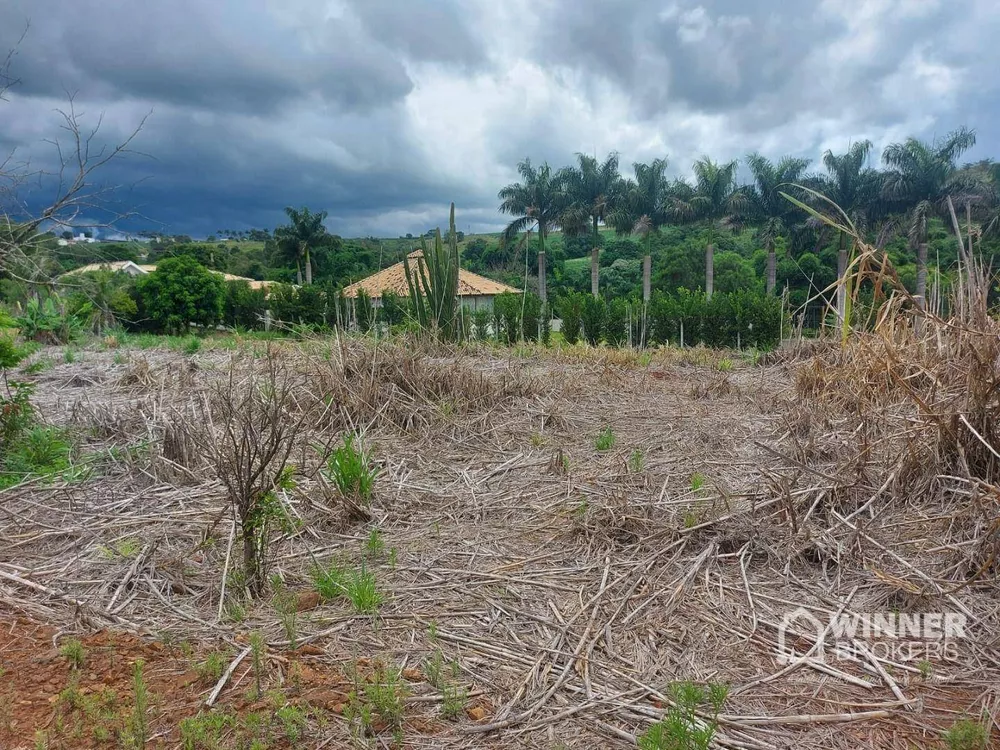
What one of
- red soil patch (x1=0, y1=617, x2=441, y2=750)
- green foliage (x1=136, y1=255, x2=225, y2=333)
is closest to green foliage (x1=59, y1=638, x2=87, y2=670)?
red soil patch (x1=0, y1=617, x2=441, y2=750)

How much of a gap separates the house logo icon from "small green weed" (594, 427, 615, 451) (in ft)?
7.43

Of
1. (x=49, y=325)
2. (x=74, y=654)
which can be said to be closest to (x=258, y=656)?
(x=74, y=654)

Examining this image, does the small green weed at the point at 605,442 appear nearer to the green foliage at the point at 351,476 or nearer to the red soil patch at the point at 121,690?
the green foliage at the point at 351,476

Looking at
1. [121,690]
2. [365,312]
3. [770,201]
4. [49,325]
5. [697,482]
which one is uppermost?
[770,201]

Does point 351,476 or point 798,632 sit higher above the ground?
point 351,476

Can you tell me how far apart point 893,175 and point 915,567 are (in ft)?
116

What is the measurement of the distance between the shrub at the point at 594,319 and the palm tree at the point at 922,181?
19.9m

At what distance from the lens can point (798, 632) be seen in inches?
88.2

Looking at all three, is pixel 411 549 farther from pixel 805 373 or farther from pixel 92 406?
pixel 805 373

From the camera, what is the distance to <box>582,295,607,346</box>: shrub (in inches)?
711

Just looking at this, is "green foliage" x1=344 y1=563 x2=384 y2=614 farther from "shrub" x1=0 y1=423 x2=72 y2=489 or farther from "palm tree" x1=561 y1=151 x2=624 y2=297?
"palm tree" x1=561 y1=151 x2=624 y2=297

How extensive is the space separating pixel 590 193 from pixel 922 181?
17.1m

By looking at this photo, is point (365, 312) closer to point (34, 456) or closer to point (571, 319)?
point (34, 456)

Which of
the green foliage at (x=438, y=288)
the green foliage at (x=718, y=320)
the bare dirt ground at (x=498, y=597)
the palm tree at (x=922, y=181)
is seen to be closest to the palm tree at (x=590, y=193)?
the palm tree at (x=922, y=181)
